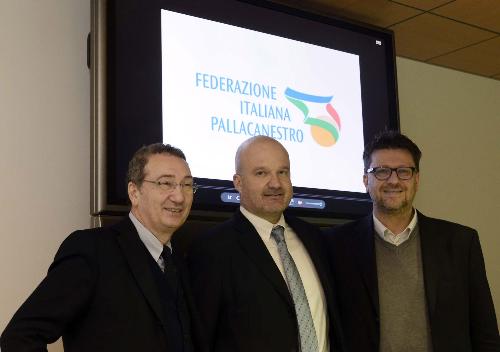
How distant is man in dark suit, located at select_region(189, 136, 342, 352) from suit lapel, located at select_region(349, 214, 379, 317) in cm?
14

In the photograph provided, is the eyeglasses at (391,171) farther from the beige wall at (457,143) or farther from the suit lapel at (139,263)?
the beige wall at (457,143)

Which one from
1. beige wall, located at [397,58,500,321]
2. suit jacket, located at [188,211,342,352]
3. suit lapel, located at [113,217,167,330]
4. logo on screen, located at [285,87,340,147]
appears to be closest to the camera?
suit lapel, located at [113,217,167,330]

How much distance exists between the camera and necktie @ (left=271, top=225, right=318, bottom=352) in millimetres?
2137

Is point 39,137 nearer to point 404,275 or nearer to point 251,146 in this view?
point 251,146

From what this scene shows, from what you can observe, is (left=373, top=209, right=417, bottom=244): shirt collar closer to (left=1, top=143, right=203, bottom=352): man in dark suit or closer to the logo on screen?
(left=1, top=143, right=203, bottom=352): man in dark suit

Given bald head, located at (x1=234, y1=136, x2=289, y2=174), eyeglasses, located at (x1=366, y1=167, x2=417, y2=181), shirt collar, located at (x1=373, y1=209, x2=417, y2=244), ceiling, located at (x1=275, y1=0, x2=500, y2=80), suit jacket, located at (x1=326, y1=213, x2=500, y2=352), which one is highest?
ceiling, located at (x1=275, y1=0, x2=500, y2=80)

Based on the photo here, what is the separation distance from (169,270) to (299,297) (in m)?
0.45

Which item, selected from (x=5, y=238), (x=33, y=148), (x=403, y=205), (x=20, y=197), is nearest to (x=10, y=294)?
(x=5, y=238)

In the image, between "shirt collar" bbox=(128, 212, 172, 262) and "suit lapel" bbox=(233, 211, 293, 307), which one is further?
"suit lapel" bbox=(233, 211, 293, 307)

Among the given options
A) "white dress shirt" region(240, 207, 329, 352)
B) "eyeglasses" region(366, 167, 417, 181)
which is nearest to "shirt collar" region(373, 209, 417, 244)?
"eyeglasses" region(366, 167, 417, 181)

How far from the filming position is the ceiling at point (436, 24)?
12.2ft

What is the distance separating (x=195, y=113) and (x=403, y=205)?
3.61ft

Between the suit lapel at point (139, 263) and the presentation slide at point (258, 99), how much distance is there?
101 centimetres

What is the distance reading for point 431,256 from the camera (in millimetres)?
2357
